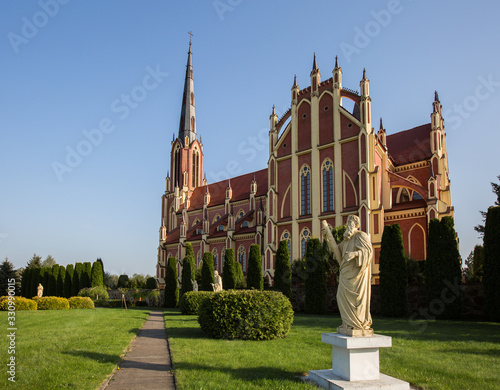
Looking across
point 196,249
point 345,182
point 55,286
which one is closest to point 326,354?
point 345,182

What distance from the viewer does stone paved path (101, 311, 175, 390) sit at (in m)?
6.77

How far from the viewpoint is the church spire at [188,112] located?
64.8m

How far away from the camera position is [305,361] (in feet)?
28.1

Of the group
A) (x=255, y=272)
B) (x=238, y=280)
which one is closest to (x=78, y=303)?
(x=238, y=280)

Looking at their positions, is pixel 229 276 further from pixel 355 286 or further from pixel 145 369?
pixel 355 286

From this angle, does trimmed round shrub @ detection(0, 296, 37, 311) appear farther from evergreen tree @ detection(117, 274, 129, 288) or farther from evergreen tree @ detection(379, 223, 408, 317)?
evergreen tree @ detection(117, 274, 129, 288)

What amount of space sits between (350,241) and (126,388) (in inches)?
173

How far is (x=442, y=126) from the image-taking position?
124 ft

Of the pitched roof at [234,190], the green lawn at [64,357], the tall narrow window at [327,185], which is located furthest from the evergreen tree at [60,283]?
the green lawn at [64,357]

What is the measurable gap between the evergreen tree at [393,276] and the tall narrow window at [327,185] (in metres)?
11.9

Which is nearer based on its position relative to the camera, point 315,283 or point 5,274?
point 315,283

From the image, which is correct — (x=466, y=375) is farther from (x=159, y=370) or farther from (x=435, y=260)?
(x=435, y=260)

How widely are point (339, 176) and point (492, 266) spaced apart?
18238 millimetres

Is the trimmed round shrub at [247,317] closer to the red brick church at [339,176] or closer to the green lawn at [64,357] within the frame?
the green lawn at [64,357]
